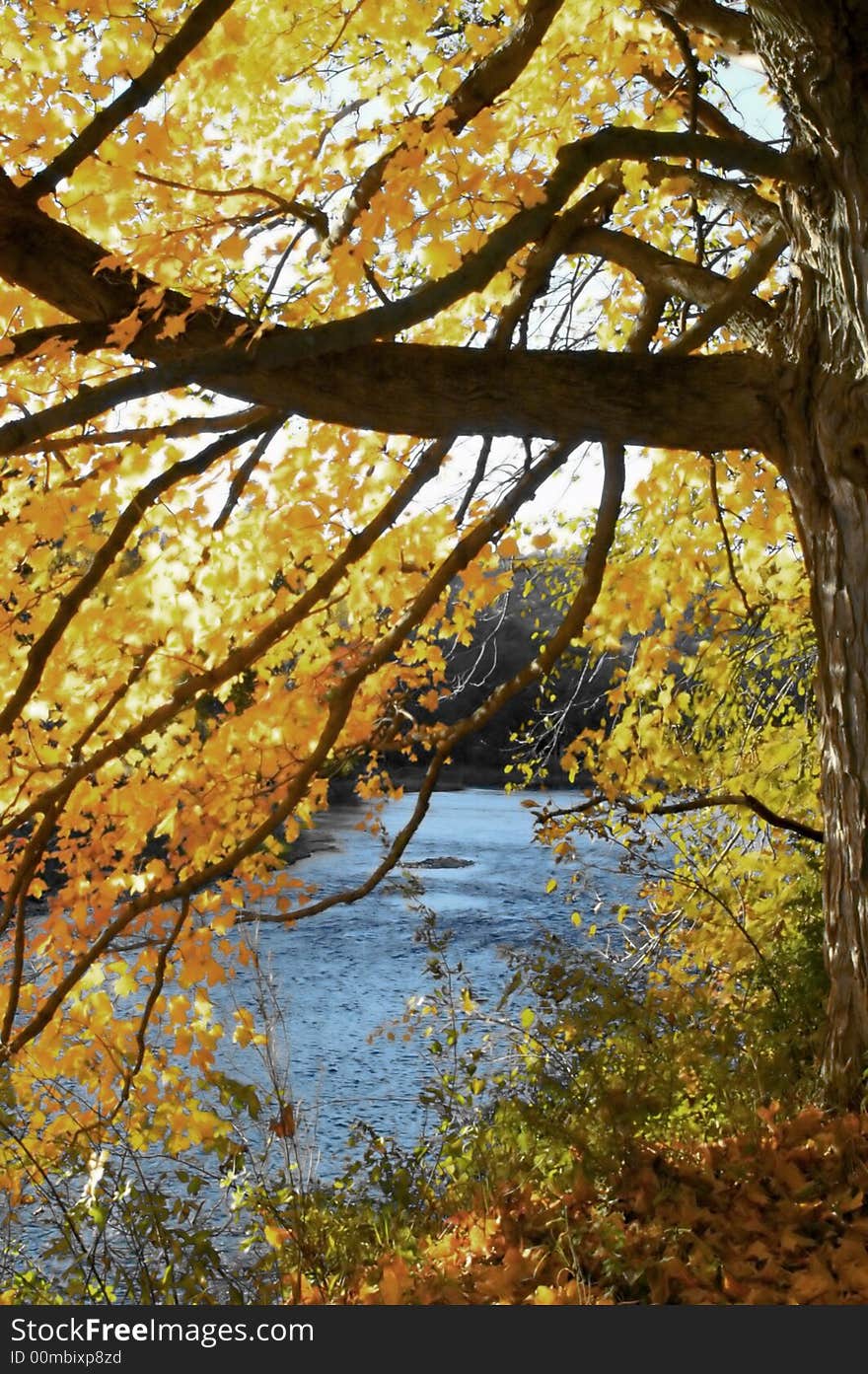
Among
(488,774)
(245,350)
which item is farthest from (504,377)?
(488,774)

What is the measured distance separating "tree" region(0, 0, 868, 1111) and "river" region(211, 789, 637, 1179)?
113cm

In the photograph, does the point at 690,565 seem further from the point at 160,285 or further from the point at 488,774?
the point at 488,774

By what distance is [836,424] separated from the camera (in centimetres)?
395

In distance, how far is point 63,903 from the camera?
16.5 ft

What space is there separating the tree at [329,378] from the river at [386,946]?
1135mm

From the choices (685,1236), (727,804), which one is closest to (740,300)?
(727,804)

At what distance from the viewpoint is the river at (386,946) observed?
8.29 meters

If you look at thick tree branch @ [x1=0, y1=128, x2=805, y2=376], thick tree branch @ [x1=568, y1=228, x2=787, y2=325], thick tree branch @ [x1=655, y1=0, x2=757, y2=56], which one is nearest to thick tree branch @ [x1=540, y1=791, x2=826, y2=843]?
thick tree branch @ [x1=568, y1=228, x2=787, y2=325]

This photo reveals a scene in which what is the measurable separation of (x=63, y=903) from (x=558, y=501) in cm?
383

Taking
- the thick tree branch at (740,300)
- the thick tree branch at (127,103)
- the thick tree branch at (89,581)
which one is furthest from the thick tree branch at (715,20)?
the thick tree branch at (89,581)

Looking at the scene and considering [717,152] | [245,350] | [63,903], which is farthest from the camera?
[63,903]

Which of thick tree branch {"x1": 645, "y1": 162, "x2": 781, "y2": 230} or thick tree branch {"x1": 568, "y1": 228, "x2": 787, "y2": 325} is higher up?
thick tree branch {"x1": 645, "y1": 162, "x2": 781, "y2": 230}

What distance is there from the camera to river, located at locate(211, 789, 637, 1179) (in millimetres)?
8289

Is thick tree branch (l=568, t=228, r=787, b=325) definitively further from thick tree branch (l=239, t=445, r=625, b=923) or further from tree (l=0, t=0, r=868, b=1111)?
thick tree branch (l=239, t=445, r=625, b=923)
